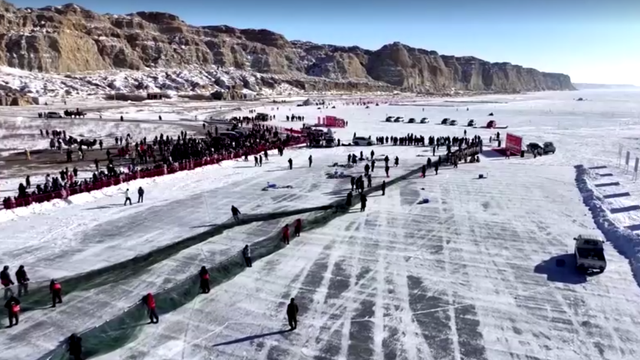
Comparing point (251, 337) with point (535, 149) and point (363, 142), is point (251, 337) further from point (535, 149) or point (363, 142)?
point (363, 142)

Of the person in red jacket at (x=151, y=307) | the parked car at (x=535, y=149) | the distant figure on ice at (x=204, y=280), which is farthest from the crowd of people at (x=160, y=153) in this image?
the parked car at (x=535, y=149)

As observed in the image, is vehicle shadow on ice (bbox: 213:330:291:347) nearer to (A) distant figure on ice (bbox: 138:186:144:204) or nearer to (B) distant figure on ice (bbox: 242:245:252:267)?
(B) distant figure on ice (bbox: 242:245:252:267)

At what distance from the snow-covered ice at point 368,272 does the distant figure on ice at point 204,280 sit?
321 mm

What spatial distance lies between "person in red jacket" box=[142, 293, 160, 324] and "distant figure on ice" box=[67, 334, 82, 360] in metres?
1.91

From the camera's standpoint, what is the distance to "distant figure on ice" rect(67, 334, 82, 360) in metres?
9.74

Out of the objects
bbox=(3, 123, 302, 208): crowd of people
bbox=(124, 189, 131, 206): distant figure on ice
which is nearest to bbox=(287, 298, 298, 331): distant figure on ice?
bbox=(124, 189, 131, 206): distant figure on ice

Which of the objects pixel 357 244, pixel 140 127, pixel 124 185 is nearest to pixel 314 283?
pixel 357 244

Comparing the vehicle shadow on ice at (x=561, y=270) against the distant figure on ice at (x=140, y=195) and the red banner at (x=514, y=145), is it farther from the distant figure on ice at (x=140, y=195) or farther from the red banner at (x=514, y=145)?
the red banner at (x=514, y=145)

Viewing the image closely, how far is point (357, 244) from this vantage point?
1775 centimetres

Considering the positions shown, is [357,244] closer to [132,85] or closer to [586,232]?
[586,232]

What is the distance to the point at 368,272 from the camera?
15141mm

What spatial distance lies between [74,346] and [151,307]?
7.06 ft

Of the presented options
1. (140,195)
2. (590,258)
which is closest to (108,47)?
(140,195)

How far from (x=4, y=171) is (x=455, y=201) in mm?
27786
